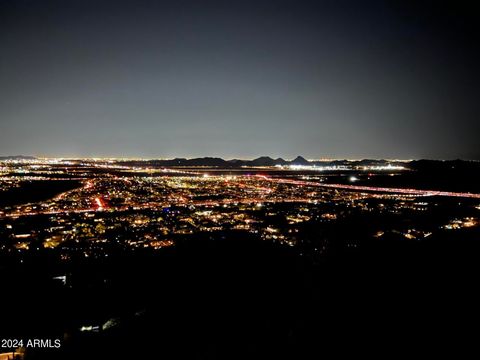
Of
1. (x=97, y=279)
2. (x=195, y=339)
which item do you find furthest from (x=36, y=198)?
(x=195, y=339)

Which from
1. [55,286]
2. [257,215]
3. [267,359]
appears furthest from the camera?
[257,215]

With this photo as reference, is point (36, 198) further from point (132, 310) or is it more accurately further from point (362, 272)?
point (362, 272)

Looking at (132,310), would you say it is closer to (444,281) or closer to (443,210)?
(444,281)

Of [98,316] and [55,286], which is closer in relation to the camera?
[98,316]

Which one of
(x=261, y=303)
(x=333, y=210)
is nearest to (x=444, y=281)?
(x=261, y=303)

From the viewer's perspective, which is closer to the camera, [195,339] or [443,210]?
[195,339]

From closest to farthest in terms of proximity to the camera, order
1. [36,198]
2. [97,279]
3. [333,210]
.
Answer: [97,279] → [333,210] → [36,198]

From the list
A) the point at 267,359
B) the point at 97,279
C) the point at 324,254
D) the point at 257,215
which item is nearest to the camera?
the point at 267,359

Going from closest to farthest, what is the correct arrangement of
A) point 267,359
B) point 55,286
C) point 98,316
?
point 267,359 → point 98,316 → point 55,286
